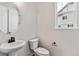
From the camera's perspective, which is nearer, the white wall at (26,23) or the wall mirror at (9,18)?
the wall mirror at (9,18)

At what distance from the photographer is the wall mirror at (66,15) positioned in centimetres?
187

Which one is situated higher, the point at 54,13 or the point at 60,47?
the point at 54,13

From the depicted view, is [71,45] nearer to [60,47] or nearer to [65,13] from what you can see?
[60,47]

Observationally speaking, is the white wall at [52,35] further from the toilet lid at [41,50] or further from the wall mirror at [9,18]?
the wall mirror at [9,18]

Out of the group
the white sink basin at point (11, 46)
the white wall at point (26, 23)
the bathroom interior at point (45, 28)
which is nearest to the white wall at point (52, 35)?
the bathroom interior at point (45, 28)

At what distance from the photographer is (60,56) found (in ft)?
6.27

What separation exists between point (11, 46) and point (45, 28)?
651mm

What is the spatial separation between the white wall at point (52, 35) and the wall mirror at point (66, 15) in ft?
0.24

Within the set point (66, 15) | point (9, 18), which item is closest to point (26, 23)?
point (9, 18)

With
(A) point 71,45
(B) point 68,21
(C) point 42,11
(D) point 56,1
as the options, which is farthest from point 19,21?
(A) point 71,45

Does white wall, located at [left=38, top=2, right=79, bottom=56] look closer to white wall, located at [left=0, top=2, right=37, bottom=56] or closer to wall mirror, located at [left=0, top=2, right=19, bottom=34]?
white wall, located at [left=0, top=2, right=37, bottom=56]

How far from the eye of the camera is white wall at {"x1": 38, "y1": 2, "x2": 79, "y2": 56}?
1.87 m

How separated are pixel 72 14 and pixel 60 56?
78cm

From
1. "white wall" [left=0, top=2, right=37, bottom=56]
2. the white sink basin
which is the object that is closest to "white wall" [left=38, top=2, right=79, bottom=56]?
"white wall" [left=0, top=2, right=37, bottom=56]
